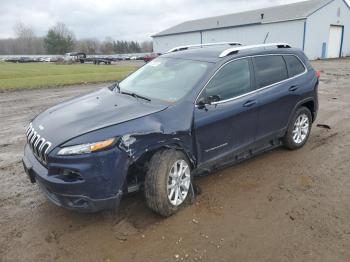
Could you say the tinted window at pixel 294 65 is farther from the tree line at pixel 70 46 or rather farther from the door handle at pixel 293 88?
the tree line at pixel 70 46

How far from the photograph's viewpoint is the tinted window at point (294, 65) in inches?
213

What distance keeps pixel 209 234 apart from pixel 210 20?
56.2 metres

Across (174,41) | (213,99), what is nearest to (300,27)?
(174,41)

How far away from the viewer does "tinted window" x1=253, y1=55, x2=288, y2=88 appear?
4770mm

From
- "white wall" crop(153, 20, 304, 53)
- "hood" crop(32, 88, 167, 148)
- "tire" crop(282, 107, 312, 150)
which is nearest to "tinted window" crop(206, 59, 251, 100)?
"hood" crop(32, 88, 167, 148)

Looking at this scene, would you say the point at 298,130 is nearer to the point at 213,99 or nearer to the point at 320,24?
the point at 213,99

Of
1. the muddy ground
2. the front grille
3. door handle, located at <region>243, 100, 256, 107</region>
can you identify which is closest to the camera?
the muddy ground

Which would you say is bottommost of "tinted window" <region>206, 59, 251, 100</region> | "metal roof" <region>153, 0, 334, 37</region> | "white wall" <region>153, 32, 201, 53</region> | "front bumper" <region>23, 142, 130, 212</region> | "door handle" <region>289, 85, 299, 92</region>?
"front bumper" <region>23, 142, 130, 212</region>

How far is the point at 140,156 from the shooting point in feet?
11.3

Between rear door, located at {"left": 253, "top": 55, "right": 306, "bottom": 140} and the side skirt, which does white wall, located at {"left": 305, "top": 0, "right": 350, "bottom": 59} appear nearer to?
rear door, located at {"left": 253, "top": 55, "right": 306, "bottom": 140}

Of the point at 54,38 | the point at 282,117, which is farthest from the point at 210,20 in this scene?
the point at 282,117

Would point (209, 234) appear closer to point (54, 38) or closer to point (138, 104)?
point (138, 104)

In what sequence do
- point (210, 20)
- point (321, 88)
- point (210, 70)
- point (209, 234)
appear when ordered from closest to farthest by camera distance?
point (209, 234) → point (210, 70) → point (321, 88) → point (210, 20)

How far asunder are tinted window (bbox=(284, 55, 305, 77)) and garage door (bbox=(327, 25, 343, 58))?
131 feet
